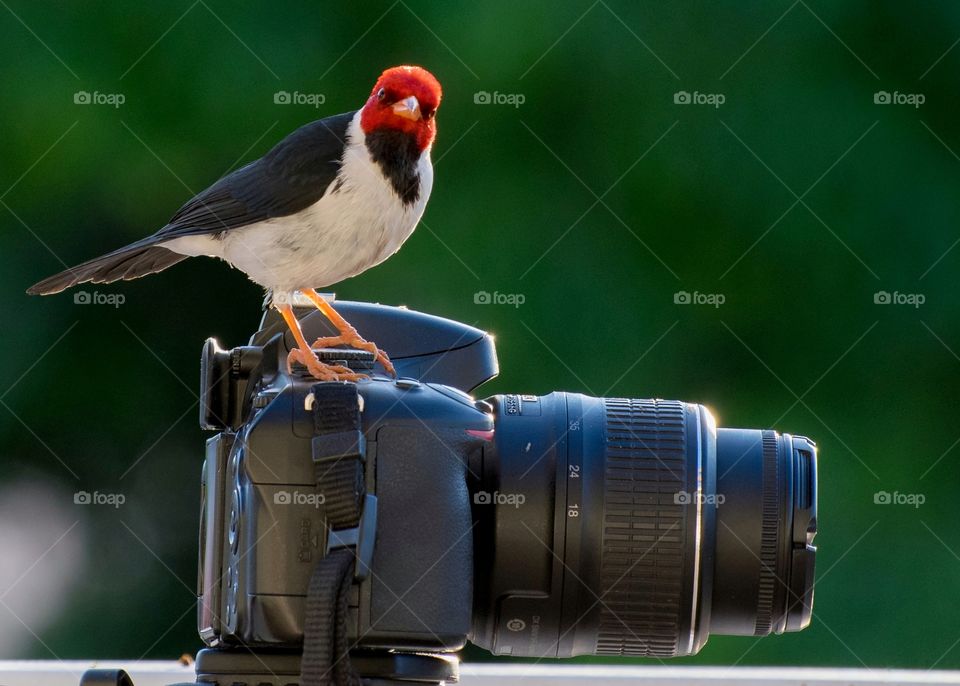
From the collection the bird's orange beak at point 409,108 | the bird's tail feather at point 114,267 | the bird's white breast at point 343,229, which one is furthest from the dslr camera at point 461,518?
the bird's tail feather at point 114,267

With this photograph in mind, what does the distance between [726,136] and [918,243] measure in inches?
24.9

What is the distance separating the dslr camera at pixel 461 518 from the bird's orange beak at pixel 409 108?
12.5 inches

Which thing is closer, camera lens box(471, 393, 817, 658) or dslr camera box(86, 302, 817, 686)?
dslr camera box(86, 302, 817, 686)

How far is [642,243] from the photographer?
4.45 metres

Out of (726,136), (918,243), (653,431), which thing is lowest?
(653,431)

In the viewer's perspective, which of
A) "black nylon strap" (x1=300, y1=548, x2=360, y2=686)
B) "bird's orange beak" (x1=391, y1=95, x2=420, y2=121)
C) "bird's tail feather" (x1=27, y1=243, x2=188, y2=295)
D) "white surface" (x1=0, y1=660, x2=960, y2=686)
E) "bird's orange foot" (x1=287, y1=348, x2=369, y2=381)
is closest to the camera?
"black nylon strap" (x1=300, y1=548, x2=360, y2=686)

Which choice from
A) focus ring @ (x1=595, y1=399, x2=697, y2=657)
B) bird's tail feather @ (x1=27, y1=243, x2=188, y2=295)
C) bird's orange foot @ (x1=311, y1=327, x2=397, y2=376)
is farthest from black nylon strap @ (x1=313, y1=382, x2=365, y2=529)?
bird's tail feather @ (x1=27, y1=243, x2=188, y2=295)

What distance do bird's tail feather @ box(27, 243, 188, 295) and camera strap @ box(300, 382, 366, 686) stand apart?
0.74m

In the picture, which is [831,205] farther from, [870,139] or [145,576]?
[145,576]

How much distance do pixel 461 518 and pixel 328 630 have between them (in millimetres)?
220

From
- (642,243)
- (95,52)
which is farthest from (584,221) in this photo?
(95,52)

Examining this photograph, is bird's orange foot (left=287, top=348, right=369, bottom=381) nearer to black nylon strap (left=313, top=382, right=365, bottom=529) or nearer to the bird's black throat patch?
black nylon strap (left=313, top=382, right=365, bottom=529)

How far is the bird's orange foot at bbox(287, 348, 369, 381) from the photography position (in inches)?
74.7

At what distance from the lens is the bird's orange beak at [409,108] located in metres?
2.26
